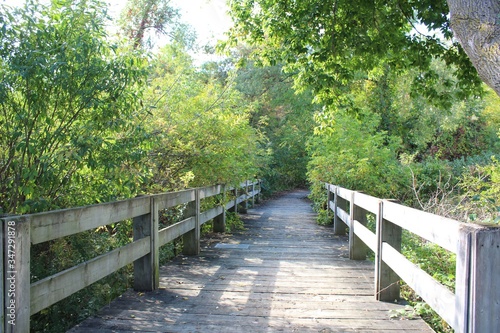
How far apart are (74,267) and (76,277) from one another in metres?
0.08

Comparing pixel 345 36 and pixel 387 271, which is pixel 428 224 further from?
pixel 345 36

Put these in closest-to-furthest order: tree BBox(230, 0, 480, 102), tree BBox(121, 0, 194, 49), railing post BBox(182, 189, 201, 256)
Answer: railing post BBox(182, 189, 201, 256) → tree BBox(230, 0, 480, 102) → tree BBox(121, 0, 194, 49)

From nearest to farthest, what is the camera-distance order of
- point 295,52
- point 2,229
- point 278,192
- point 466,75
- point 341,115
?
point 2,229 → point 466,75 → point 295,52 → point 341,115 → point 278,192

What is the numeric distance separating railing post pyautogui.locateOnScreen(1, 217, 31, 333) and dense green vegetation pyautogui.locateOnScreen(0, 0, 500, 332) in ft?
3.67

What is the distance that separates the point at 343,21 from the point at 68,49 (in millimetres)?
5736

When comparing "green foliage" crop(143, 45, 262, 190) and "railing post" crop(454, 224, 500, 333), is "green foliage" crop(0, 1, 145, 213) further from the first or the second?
"railing post" crop(454, 224, 500, 333)

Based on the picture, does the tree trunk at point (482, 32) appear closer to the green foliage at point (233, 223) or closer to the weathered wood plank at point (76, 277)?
the weathered wood plank at point (76, 277)

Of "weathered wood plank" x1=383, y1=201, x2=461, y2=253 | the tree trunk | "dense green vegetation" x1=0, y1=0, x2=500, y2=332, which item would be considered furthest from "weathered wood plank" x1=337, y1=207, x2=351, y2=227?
the tree trunk

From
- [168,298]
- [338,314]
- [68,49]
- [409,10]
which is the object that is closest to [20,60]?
[68,49]

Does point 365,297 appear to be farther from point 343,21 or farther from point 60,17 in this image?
point 343,21

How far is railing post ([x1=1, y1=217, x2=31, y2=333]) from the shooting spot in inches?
95.0

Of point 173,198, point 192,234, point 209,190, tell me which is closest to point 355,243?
point 192,234

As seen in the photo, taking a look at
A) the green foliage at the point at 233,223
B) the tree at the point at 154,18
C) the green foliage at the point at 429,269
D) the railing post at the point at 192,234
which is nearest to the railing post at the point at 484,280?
the green foliage at the point at 429,269

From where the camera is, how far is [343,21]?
802 centimetres
